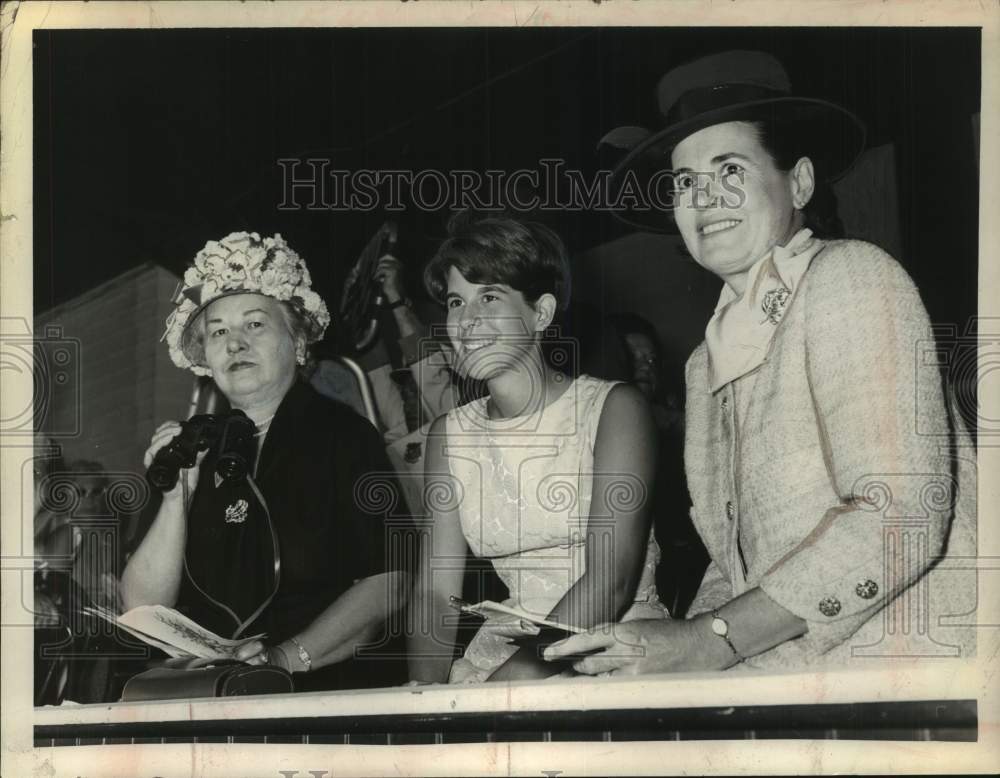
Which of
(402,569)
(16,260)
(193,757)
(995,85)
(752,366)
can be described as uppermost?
(995,85)

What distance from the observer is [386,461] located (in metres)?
5.27

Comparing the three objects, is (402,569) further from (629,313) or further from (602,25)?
(602,25)

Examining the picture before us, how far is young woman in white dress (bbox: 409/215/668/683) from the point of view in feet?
16.9

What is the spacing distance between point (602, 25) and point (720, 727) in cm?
276

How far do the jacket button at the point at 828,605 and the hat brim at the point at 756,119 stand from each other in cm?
152

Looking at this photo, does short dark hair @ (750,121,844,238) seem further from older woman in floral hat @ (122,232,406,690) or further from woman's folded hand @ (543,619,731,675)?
older woman in floral hat @ (122,232,406,690)

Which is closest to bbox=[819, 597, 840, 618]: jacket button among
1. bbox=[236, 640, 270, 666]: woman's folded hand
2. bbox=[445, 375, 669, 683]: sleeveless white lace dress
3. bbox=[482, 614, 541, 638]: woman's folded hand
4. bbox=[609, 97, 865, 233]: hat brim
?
bbox=[445, 375, 669, 683]: sleeveless white lace dress

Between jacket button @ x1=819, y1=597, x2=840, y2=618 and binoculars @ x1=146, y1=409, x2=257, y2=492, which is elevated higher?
binoculars @ x1=146, y1=409, x2=257, y2=492

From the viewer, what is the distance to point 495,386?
17.2ft

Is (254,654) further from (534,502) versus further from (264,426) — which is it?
(534,502)

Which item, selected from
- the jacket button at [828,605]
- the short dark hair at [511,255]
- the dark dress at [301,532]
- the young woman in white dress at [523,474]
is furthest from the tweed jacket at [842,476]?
the dark dress at [301,532]

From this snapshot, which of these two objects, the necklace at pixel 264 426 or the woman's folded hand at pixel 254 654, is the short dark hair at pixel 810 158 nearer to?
the necklace at pixel 264 426

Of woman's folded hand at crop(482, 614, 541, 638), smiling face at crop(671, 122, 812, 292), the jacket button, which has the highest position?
smiling face at crop(671, 122, 812, 292)

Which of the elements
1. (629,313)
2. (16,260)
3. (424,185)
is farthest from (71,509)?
(629,313)
